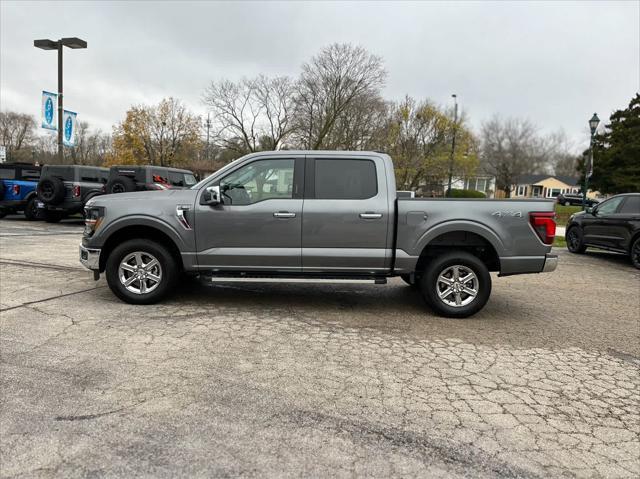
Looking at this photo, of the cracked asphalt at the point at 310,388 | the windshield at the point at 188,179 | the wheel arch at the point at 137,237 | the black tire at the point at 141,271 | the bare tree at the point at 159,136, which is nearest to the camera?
the cracked asphalt at the point at 310,388

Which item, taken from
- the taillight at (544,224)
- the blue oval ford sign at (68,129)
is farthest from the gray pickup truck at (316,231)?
the blue oval ford sign at (68,129)

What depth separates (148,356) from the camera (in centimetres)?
406

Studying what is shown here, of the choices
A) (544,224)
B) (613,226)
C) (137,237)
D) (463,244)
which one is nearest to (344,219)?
(463,244)

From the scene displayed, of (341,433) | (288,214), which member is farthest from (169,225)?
(341,433)

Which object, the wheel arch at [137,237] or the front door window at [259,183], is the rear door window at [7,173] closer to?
the wheel arch at [137,237]

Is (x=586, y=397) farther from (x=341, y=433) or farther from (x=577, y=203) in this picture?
(x=577, y=203)

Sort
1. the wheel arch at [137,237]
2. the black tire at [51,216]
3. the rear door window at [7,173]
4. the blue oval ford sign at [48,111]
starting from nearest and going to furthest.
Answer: the wheel arch at [137,237], the black tire at [51,216], the rear door window at [7,173], the blue oval ford sign at [48,111]

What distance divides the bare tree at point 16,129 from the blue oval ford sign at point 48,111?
6793cm

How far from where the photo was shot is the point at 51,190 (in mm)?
15094

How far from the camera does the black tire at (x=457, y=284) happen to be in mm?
5442

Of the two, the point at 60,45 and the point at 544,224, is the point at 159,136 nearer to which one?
the point at 60,45

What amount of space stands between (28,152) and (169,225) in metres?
80.4

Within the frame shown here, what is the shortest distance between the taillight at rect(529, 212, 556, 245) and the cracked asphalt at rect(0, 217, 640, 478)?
107 centimetres

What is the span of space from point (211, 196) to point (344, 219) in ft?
5.22
